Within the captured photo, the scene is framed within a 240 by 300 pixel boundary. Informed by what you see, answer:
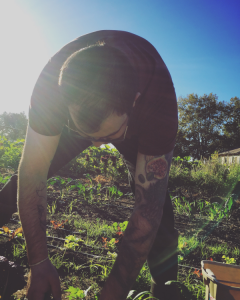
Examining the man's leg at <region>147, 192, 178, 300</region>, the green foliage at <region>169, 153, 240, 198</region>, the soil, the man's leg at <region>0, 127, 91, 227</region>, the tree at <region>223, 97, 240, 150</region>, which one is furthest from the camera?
the tree at <region>223, 97, 240, 150</region>

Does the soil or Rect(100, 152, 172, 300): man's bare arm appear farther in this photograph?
the soil

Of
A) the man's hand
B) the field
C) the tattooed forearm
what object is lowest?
the field

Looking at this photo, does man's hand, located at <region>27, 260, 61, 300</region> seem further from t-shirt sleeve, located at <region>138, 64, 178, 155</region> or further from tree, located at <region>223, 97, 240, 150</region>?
tree, located at <region>223, 97, 240, 150</region>

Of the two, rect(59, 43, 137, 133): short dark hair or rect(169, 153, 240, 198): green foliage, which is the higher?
rect(59, 43, 137, 133): short dark hair

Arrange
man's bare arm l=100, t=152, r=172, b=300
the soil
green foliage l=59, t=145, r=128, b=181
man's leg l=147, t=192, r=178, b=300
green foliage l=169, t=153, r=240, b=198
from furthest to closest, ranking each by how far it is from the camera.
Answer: green foliage l=59, t=145, r=128, b=181
green foliage l=169, t=153, r=240, b=198
the soil
man's leg l=147, t=192, r=178, b=300
man's bare arm l=100, t=152, r=172, b=300

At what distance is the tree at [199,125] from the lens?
26578 millimetres

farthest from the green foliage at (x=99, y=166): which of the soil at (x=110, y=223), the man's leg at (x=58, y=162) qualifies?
the man's leg at (x=58, y=162)

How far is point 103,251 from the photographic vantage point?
7.16 ft

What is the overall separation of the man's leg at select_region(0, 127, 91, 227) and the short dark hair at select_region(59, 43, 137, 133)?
2.15 ft

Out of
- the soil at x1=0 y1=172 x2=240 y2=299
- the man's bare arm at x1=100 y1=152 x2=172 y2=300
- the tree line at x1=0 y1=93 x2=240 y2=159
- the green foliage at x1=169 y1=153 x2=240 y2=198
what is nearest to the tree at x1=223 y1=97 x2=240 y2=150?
the tree line at x1=0 y1=93 x2=240 y2=159

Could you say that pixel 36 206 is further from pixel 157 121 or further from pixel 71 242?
pixel 71 242

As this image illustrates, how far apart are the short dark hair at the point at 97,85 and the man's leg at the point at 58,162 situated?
65cm

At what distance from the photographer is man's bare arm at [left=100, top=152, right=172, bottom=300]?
0.89 m

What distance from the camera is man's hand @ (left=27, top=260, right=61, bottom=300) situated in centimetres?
104
